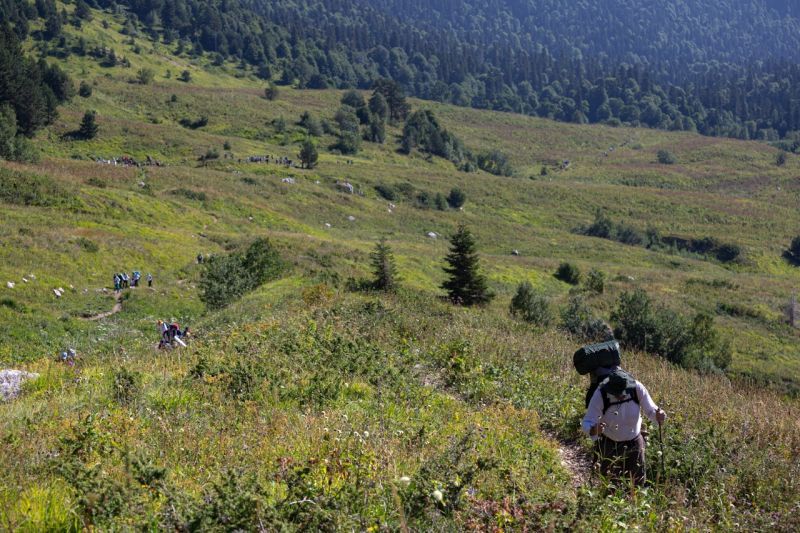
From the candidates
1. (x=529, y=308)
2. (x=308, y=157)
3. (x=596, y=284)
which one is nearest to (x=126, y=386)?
(x=529, y=308)

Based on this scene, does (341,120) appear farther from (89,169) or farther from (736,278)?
(736,278)

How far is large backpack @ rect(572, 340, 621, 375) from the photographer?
541cm

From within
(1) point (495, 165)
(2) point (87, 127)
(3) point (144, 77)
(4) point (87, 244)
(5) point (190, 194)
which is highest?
(3) point (144, 77)

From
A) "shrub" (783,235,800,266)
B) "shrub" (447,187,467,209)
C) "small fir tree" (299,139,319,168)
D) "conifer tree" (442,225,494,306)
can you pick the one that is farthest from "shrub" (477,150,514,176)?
"conifer tree" (442,225,494,306)

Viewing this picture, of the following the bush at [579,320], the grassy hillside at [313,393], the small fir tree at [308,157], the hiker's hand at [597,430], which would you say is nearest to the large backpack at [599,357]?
the hiker's hand at [597,430]

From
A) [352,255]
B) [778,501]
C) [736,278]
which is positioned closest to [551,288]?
[352,255]

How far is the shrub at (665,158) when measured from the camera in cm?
12115

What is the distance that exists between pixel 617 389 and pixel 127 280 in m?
26.1

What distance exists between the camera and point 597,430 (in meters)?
5.20

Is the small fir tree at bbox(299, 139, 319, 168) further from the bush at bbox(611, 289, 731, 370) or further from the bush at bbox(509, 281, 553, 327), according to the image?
the bush at bbox(611, 289, 731, 370)

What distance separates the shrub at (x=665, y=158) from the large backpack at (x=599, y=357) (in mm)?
127486

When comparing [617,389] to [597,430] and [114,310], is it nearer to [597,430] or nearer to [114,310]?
[597,430]

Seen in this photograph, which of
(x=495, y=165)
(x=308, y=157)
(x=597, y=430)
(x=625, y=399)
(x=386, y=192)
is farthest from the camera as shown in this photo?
(x=495, y=165)

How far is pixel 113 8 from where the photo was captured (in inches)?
6683
